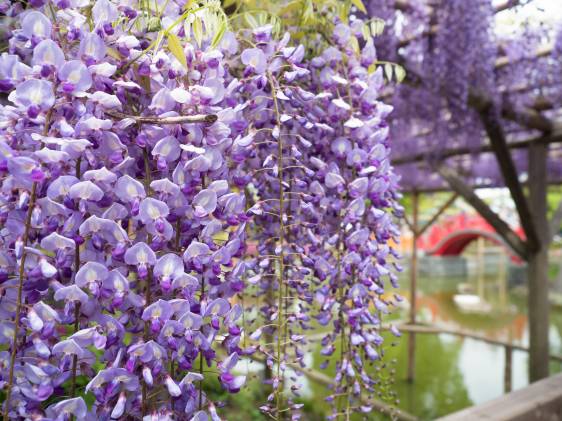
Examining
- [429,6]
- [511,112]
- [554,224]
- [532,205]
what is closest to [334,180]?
[429,6]

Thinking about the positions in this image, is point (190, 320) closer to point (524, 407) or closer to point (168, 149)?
point (168, 149)

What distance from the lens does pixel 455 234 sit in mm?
13164

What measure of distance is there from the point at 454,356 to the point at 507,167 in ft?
14.6

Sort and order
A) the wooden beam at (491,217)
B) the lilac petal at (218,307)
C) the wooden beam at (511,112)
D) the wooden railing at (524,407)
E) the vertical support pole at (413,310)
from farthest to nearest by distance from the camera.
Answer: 1. the vertical support pole at (413,310)
2. the wooden beam at (491,217)
3. the wooden beam at (511,112)
4. the wooden railing at (524,407)
5. the lilac petal at (218,307)

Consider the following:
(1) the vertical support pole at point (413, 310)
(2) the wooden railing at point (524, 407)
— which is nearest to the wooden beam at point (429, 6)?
(2) the wooden railing at point (524, 407)

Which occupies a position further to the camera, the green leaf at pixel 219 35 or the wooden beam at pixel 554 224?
the wooden beam at pixel 554 224

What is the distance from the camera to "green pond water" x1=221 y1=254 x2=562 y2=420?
4.57 metres

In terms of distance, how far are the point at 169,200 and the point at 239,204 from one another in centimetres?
11

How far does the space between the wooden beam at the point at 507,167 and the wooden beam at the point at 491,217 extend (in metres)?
0.07

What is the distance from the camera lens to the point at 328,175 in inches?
36.2

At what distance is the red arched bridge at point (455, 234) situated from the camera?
492 inches

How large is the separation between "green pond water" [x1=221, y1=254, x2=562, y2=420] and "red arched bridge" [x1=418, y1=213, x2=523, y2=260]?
4.01ft

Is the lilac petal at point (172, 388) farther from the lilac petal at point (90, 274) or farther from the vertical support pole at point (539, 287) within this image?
the vertical support pole at point (539, 287)

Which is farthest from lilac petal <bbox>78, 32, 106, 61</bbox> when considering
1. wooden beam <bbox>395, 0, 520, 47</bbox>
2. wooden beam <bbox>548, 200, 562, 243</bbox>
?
wooden beam <bbox>548, 200, 562, 243</bbox>
